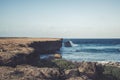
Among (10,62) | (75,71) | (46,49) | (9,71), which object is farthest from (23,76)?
(46,49)

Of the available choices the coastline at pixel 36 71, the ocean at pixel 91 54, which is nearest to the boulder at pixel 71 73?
the coastline at pixel 36 71

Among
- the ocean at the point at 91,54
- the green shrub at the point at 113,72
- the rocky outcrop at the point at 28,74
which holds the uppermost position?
the rocky outcrop at the point at 28,74

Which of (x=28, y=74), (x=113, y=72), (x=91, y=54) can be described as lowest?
(x=91, y=54)

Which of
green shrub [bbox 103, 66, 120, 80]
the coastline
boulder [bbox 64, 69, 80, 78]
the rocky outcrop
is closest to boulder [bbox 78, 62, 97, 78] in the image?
the coastline

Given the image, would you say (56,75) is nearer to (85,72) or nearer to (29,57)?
(85,72)

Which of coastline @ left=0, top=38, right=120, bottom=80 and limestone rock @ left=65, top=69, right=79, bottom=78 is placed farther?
limestone rock @ left=65, top=69, right=79, bottom=78

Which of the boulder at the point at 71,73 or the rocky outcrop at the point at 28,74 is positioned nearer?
the rocky outcrop at the point at 28,74

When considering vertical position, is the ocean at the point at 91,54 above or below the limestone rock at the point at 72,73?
below

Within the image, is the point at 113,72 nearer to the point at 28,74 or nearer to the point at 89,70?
A: the point at 89,70

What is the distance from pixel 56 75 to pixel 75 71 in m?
1.33

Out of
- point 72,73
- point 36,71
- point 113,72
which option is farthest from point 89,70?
point 36,71

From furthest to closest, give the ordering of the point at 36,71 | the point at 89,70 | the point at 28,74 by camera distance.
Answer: the point at 89,70, the point at 36,71, the point at 28,74

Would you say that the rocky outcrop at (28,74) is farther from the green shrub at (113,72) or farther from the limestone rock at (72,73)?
the green shrub at (113,72)

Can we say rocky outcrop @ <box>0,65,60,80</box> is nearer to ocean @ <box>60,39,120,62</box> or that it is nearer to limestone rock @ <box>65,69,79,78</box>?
limestone rock @ <box>65,69,79,78</box>
